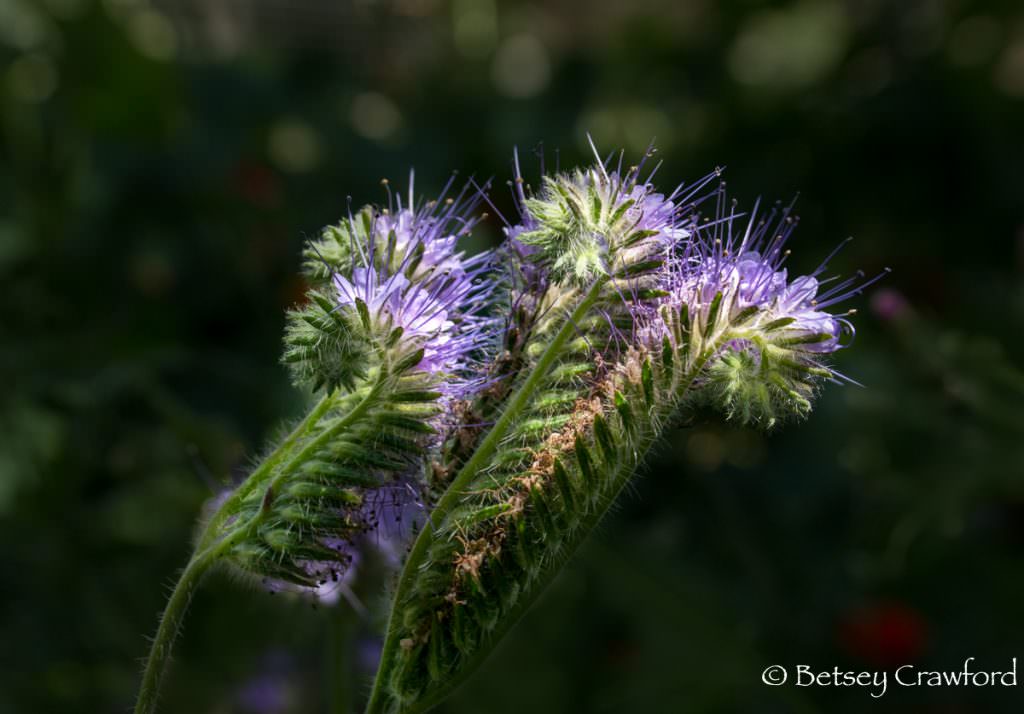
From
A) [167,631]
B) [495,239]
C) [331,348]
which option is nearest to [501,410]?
[331,348]

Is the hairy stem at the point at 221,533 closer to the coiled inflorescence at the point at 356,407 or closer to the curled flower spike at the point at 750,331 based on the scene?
the coiled inflorescence at the point at 356,407

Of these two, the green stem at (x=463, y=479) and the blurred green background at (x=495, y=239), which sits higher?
the blurred green background at (x=495, y=239)

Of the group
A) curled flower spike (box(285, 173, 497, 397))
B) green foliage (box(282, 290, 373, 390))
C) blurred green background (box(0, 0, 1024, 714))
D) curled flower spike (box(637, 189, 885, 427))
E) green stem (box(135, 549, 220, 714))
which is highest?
blurred green background (box(0, 0, 1024, 714))

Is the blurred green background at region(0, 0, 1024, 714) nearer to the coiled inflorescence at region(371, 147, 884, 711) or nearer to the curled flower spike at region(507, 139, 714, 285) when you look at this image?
the coiled inflorescence at region(371, 147, 884, 711)

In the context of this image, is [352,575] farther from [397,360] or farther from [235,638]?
[235,638]

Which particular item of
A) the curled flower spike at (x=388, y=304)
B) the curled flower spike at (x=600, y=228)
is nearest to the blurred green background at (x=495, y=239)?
the curled flower spike at (x=388, y=304)

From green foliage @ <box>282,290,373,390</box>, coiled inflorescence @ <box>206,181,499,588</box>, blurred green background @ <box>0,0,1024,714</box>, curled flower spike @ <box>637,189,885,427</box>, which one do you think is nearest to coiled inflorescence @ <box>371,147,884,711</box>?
curled flower spike @ <box>637,189,885,427</box>

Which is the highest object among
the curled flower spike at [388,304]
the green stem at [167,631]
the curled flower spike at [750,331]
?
the curled flower spike at [750,331]
